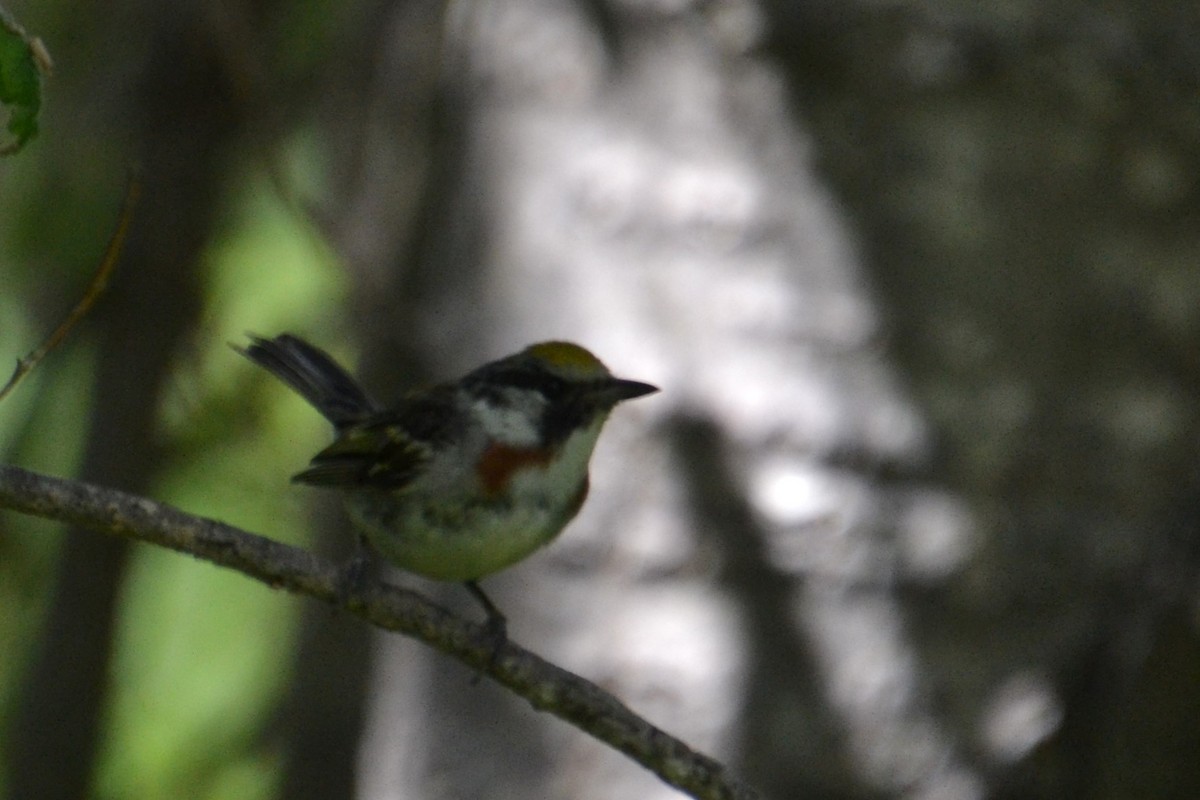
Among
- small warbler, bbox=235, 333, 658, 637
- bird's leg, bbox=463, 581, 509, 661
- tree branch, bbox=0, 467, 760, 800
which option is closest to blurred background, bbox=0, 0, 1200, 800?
bird's leg, bbox=463, 581, 509, 661

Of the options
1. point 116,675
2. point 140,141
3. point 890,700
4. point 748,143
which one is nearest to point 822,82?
point 748,143

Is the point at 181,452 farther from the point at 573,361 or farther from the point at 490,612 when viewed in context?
the point at 573,361

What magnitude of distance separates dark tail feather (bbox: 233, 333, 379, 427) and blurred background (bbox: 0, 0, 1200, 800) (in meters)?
0.22

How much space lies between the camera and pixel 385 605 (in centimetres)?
230

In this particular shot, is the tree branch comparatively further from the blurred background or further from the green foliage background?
the green foliage background

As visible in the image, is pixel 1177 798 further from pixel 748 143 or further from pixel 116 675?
pixel 116 675

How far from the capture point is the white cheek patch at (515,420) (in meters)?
3.17

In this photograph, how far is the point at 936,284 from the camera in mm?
3518

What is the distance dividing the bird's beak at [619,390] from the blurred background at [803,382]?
1.14 ft

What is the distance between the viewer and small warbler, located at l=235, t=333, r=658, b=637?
3018 millimetres

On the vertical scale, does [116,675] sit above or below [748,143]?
below

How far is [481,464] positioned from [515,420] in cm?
18

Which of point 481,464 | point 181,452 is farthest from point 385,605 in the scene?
point 181,452

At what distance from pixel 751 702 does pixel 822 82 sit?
→ 163 cm
